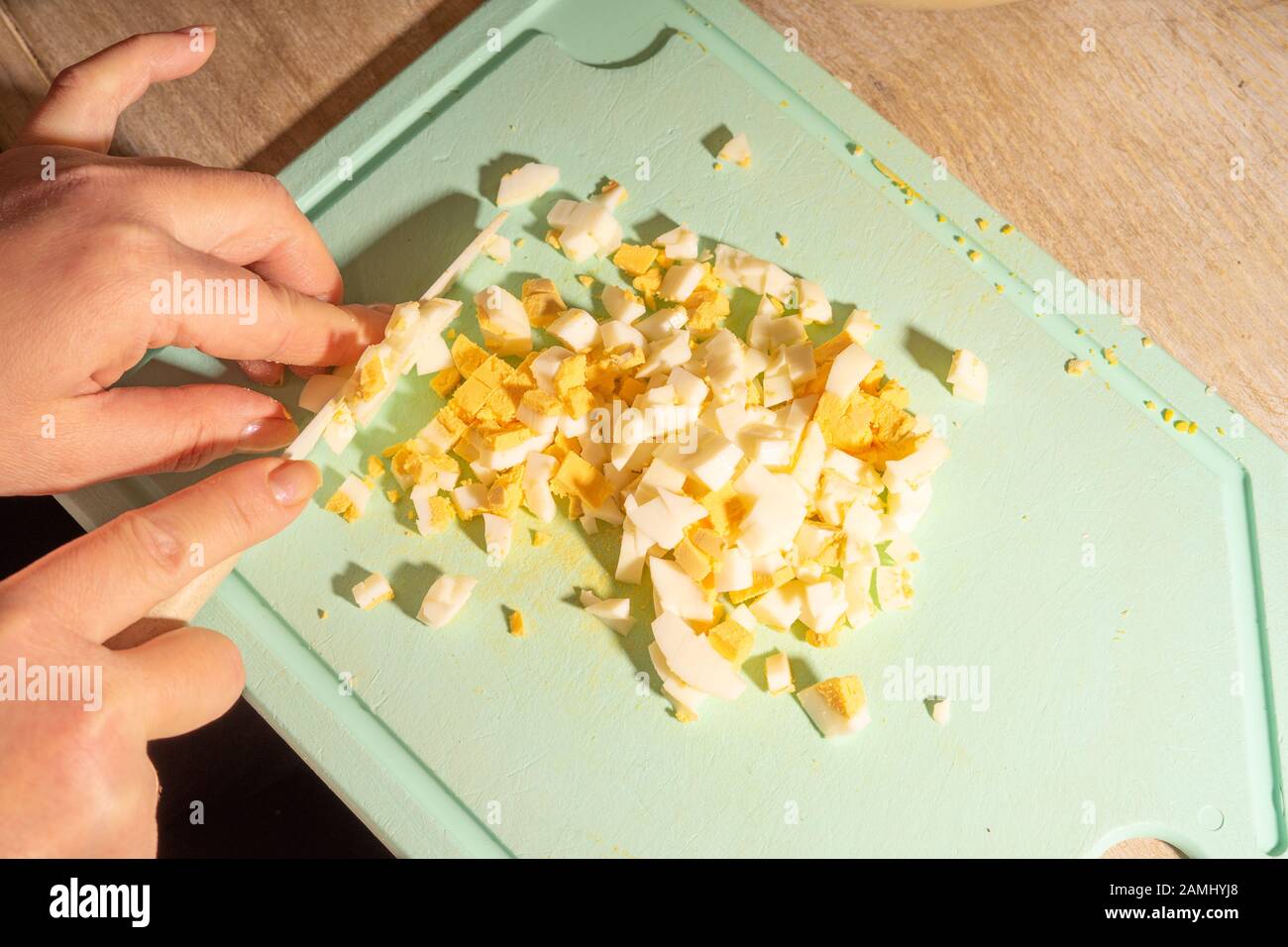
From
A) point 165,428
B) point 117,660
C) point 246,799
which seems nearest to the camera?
point 117,660

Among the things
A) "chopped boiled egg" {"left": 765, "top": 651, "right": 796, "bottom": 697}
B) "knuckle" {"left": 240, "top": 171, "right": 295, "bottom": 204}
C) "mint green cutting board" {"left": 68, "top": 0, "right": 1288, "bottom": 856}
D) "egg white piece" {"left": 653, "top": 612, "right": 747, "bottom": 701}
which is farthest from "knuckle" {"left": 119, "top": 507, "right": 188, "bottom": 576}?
"chopped boiled egg" {"left": 765, "top": 651, "right": 796, "bottom": 697}

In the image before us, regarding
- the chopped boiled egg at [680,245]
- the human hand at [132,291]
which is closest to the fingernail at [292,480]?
the human hand at [132,291]

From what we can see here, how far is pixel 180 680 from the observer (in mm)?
1074

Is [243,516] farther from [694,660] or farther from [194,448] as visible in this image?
[694,660]

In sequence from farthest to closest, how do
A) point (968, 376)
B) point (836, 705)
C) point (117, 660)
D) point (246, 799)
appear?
point (246, 799), point (968, 376), point (836, 705), point (117, 660)

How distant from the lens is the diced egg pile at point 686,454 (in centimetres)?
125

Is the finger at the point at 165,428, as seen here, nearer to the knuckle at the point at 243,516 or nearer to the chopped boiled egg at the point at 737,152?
the knuckle at the point at 243,516

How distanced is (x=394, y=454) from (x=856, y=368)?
0.61 meters

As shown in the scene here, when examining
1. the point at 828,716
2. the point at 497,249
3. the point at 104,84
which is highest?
the point at 104,84

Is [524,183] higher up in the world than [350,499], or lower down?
higher up

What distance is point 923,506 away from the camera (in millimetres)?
1314

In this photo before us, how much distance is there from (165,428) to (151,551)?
17 centimetres

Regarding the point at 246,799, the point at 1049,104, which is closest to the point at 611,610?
the point at 246,799

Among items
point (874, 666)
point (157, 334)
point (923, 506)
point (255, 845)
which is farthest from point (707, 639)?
point (255, 845)
